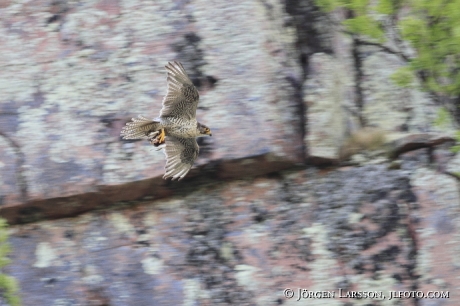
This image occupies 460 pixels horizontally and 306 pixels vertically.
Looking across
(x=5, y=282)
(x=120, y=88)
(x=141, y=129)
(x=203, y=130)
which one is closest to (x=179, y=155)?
(x=203, y=130)

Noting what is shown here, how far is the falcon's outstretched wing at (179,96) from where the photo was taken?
7932 millimetres

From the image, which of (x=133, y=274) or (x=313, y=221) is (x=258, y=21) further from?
(x=133, y=274)

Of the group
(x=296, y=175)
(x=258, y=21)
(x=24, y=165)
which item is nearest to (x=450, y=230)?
(x=296, y=175)

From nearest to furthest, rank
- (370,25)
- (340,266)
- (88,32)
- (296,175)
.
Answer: (370,25) → (340,266) → (296,175) → (88,32)

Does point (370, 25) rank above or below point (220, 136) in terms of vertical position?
above

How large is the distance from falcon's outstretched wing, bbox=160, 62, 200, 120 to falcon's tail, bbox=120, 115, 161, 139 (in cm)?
17

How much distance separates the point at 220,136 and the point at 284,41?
4.73 feet

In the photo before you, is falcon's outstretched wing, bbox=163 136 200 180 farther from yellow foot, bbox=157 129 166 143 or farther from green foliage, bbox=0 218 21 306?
green foliage, bbox=0 218 21 306

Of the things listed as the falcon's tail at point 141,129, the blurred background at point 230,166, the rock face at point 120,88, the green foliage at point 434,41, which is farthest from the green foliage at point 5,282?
the green foliage at point 434,41

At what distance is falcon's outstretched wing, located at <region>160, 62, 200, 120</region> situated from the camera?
793 cm

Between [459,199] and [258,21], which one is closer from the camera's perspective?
[459,199]

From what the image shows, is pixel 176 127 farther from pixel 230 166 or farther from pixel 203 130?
pixel 230 166

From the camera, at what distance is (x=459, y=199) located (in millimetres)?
8680

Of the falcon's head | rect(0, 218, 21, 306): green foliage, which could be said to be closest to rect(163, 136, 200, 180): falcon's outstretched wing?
the falcon's head
